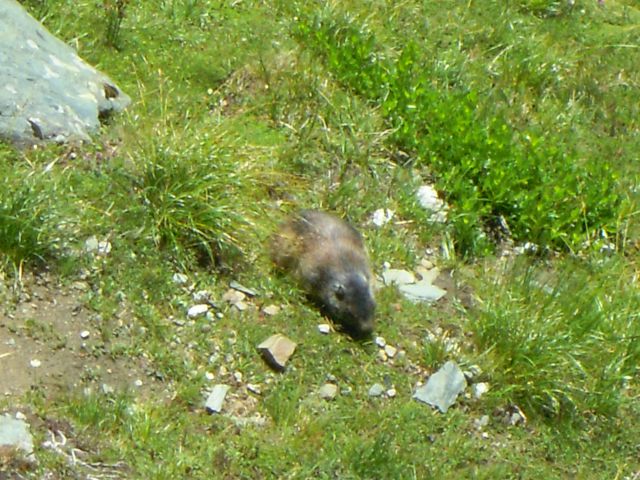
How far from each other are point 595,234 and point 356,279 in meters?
2.22

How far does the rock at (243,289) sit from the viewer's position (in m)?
7.45

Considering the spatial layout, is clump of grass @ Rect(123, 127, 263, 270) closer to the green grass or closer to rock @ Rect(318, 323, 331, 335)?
the green grass

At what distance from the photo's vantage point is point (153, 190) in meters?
7.31

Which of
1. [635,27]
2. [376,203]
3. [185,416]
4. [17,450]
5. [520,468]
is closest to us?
[17,450]

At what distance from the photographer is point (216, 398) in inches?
265

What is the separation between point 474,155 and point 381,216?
0.89m

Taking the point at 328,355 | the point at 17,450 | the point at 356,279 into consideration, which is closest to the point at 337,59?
the point at 356,279

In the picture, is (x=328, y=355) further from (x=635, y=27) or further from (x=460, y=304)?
(x=635, y=27)

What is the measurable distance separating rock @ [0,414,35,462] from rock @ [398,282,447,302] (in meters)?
2.83

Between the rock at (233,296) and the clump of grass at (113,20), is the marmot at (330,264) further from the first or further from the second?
the clump of grass at (113,20)

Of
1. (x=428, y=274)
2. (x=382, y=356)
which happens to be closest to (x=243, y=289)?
(x=382, y=356)

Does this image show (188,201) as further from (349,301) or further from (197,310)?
(349,301)

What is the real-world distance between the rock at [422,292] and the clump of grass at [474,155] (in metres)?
0.53

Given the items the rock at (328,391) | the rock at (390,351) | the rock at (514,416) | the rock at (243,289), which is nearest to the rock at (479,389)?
the rock at (514,416)
